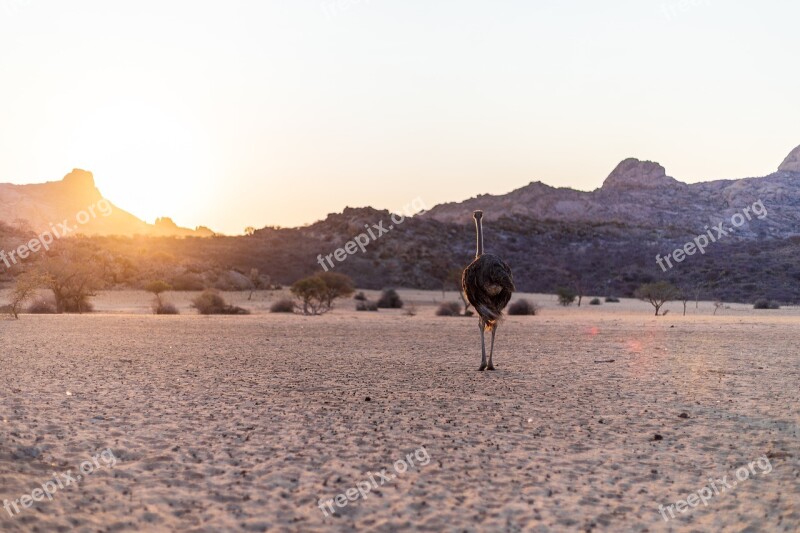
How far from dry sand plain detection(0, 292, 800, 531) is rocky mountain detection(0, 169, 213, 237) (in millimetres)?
111367

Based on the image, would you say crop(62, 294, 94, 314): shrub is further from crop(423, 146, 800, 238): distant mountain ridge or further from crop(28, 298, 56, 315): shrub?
crop(423, 146, 800, 238): distant mountain ridge

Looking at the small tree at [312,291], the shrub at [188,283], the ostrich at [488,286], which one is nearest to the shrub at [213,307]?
the small tree at [312,291]

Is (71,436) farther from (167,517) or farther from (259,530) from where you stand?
(259,530)

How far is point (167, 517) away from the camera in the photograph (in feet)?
18.5

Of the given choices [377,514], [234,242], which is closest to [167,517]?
[377,514]

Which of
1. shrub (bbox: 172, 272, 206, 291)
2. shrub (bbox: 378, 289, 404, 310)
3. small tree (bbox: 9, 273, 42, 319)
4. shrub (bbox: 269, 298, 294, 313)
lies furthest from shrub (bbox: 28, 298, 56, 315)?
shrub (bbox: 378, 289, 404, 310)

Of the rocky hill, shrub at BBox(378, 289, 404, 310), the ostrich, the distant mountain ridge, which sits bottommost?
shrub at BBox(378, 289, 404, 310)

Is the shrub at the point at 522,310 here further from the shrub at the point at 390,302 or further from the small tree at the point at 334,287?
the small tree at the point at 334,287

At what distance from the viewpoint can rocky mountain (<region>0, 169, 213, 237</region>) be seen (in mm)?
124500

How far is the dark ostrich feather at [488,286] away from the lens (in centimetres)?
1272

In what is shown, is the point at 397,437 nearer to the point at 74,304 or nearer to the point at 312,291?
the point at 312,291

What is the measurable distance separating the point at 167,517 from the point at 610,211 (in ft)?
342

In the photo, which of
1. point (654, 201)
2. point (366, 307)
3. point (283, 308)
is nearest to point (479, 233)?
point (283, 308)

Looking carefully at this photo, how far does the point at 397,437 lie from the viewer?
800cm
